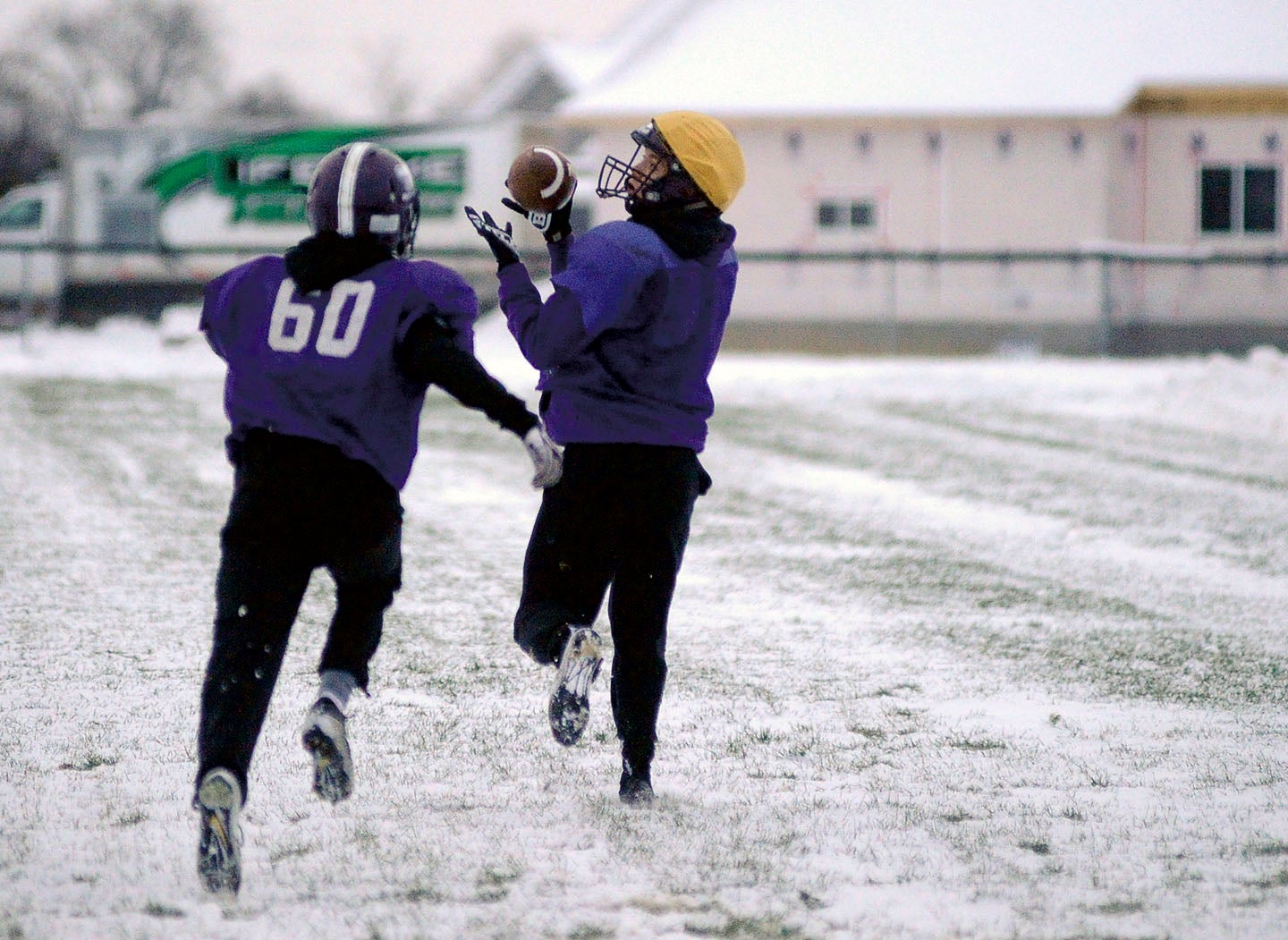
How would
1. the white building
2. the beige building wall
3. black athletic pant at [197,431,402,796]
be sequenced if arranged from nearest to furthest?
black athletic pant at [197,431,402,796], the white building, the beige building wall

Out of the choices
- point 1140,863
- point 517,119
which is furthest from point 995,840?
point 517,119

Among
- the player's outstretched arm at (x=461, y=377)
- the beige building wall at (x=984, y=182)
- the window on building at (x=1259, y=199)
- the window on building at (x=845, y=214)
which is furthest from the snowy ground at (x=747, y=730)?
the window on building at (x=1259, y=199)

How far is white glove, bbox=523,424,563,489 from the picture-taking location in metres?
3.86

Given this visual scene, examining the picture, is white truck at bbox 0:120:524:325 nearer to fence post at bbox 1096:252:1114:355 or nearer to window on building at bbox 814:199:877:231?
window on building at bbox 814:199:877:231

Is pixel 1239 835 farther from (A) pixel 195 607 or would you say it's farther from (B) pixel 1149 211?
(B) pixel 1149 211

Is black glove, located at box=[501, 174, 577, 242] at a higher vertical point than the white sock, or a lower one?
higher

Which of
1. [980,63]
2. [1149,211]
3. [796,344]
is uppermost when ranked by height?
[980,63]

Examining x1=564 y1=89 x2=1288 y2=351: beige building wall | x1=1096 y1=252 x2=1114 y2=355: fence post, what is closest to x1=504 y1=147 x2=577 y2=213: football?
x1=1096 y1=252 x2=1114 y2=355: fence post

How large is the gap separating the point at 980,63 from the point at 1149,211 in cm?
364

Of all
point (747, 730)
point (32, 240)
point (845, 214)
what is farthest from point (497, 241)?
point (32, 240)

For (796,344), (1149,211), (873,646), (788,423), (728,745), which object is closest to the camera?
(728,745)

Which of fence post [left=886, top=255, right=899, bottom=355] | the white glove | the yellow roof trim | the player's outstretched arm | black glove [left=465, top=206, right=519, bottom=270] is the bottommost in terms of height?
fence post [left=886, top=255, right=899, bottom=355]

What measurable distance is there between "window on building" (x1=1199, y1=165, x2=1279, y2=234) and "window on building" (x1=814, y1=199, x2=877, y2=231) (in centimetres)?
524

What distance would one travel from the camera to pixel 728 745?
5.04 meters
